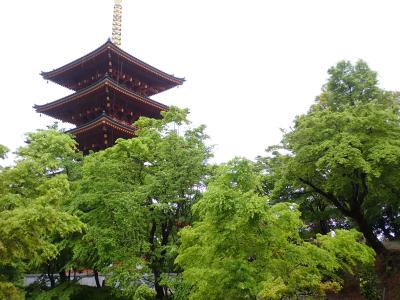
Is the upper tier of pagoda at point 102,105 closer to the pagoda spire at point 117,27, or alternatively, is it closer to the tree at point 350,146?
the pagoda spire at point 117,27

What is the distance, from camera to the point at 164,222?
56.5 ft

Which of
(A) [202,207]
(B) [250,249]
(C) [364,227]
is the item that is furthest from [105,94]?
(B) [250,249]

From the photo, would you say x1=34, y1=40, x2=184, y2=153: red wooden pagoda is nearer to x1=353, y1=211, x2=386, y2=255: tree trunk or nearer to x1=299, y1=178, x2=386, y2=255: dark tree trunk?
x1=299, y1=178, x2=386, y2=255: dark tree trunk

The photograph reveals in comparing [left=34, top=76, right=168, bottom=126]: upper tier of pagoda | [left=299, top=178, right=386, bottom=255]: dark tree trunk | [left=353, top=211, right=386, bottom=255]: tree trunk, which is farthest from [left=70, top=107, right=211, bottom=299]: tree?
[left=34, top=76, right=168, bottom=126]: upper tier of pagoda

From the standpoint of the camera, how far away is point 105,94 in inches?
1196

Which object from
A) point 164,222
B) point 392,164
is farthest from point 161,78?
point 392,164

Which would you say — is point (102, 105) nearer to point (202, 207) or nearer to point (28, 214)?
point (202, 207)

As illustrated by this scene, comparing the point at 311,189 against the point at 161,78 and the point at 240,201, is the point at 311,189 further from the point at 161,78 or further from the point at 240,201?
the point at 161,78

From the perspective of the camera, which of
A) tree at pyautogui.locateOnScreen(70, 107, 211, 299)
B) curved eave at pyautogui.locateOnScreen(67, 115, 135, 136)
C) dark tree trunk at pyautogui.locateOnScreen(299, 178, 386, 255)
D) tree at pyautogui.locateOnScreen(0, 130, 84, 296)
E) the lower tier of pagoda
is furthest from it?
the lower tier of pagoda

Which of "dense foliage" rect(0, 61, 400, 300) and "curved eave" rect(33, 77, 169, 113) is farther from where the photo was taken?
"curved eave" rect(33, 77, 169, 113)

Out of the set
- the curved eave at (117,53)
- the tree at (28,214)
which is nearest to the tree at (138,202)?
the tree at (28,214)

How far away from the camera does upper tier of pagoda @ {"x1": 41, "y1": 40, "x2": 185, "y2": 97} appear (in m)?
31.2

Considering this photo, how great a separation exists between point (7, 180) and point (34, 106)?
903 inches

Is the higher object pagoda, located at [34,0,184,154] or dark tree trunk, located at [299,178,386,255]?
pagoda, located at [34,0,184,154]
